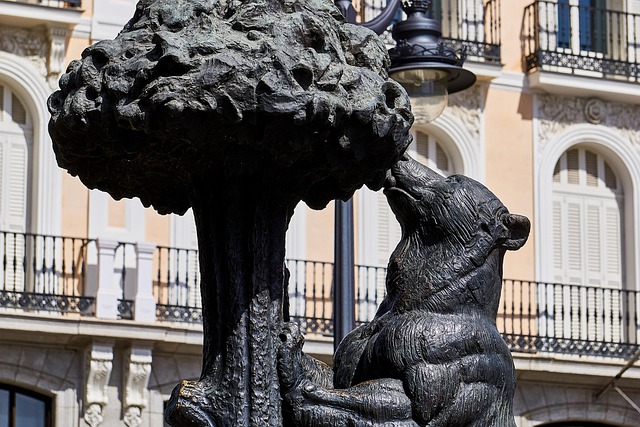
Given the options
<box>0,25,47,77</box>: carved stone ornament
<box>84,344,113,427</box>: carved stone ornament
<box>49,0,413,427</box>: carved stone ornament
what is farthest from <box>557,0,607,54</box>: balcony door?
<box>49,0,413,427</box>: carved stone ornament

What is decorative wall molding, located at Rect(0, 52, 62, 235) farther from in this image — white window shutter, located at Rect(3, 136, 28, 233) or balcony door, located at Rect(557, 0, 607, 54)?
balcony door, located at Rect(557, 0, 607, 54)

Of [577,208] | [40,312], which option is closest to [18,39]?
[40,312]

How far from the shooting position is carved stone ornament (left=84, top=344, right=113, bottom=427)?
23.2 meters

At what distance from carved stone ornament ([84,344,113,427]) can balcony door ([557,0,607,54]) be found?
760 cm

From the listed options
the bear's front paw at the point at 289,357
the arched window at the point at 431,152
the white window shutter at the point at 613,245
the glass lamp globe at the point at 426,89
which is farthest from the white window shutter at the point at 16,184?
the bear's front paw at the point at 289,357

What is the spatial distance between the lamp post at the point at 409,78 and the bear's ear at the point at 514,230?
5262 mm

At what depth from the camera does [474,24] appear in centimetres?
2667

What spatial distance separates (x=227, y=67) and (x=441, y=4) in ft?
71.1

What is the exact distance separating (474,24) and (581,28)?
5.29 feet

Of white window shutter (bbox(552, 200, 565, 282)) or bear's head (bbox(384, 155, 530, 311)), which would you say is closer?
bear's head (bbox(384, 155, 530, 311))

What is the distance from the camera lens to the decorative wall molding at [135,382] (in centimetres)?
2328

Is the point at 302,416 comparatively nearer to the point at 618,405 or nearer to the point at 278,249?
the point at 278,249

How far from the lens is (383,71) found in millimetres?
5695

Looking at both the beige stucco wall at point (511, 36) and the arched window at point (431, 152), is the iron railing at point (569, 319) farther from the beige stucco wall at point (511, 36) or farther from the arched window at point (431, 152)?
the beige stucco wall at point (511, 36)
